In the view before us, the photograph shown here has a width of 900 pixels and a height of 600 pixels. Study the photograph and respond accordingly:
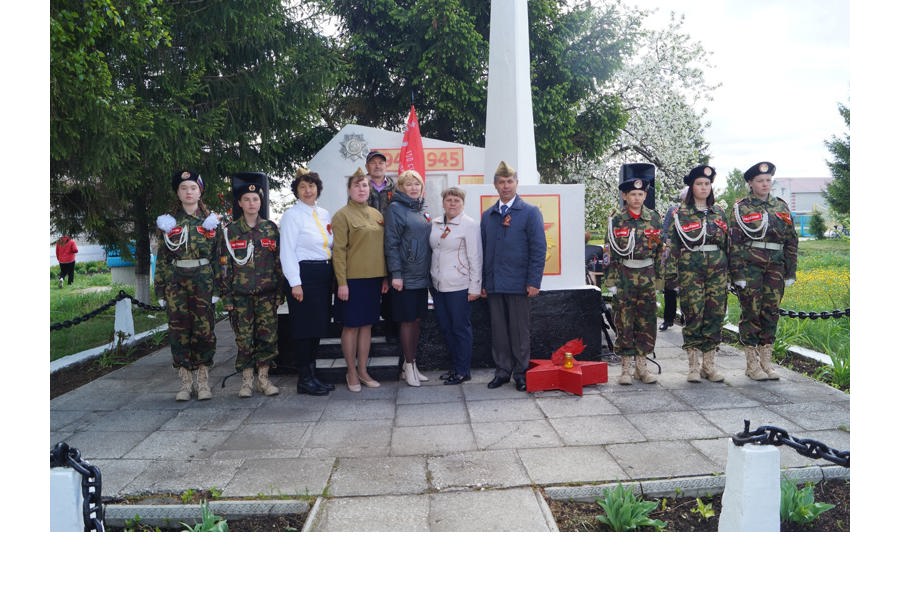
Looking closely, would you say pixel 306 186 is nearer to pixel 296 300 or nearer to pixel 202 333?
pixel 296 300

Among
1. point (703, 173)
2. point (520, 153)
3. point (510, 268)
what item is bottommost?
point (510, 268)

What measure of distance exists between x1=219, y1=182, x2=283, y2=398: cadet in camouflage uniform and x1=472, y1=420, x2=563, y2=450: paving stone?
206 cm

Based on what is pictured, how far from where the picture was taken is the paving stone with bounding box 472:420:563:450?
4.11 metres

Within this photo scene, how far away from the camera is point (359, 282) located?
5.45 meters

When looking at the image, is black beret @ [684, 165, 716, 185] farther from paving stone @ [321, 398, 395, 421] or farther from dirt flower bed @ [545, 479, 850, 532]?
paving stone @ [321, 398, 395, 421]

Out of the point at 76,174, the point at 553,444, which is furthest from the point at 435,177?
the point at 553,444

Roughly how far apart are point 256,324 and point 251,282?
0.39 metres

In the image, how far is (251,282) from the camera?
530 centimetres

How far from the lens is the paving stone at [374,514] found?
3040 millimetres

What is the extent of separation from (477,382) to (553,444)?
175 centimetres

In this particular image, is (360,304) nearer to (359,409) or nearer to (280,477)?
(359,409)

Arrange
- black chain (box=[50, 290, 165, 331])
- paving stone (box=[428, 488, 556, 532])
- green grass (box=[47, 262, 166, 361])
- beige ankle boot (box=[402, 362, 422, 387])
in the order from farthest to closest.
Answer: green grass (box=[47, 262, 166, 361]), black chain (box=[50, 290, 165, 331]), beige ankle boot (box=[402, 362, 422, 387]), paving stone (box=[428, 488, 556, 532])

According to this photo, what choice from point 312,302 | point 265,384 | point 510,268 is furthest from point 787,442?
point 265,384

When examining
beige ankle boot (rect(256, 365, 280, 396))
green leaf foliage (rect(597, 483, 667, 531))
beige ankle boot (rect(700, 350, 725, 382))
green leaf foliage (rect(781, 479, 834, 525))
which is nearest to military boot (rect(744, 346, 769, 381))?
beige ankle boot (rect(700, 350, 725, 382))
